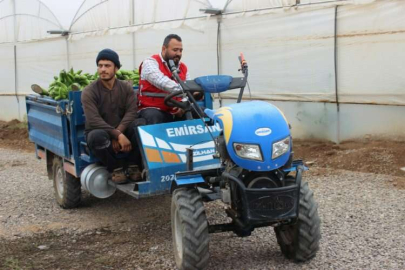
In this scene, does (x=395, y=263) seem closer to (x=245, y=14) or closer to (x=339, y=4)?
(x=339, y=4)

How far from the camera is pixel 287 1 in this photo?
10234mm

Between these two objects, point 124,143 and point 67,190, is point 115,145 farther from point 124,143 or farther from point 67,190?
point 67,190

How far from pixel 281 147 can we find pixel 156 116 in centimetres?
195

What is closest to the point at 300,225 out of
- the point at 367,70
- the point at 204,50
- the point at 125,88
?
the point at 125,88

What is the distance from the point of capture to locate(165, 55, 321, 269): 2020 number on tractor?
157 inches

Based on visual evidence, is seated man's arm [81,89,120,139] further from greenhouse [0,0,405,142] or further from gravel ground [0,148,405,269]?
greenhouse [0,0,405,142]

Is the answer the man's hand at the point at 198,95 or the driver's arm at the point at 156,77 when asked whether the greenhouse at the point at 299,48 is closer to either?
the man's hand at the point at 198,95

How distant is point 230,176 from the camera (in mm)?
4059

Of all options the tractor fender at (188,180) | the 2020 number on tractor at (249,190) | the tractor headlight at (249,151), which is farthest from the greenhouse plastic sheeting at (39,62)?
the tractor headlight at (249,151)

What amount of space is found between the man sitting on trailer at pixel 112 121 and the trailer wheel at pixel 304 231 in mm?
1820

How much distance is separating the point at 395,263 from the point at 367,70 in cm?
522

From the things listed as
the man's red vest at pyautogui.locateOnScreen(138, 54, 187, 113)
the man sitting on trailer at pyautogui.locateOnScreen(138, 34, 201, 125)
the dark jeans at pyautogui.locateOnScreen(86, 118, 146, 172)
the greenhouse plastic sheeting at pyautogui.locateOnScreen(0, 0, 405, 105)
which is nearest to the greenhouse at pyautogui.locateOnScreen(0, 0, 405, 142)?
the greenhouse plastic sheeting at pyautogui.locateOnScreen(0, 0, 405, 105)

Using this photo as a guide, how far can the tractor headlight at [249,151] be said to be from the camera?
13.1 feet

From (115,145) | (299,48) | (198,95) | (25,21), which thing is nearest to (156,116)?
(115,145)
